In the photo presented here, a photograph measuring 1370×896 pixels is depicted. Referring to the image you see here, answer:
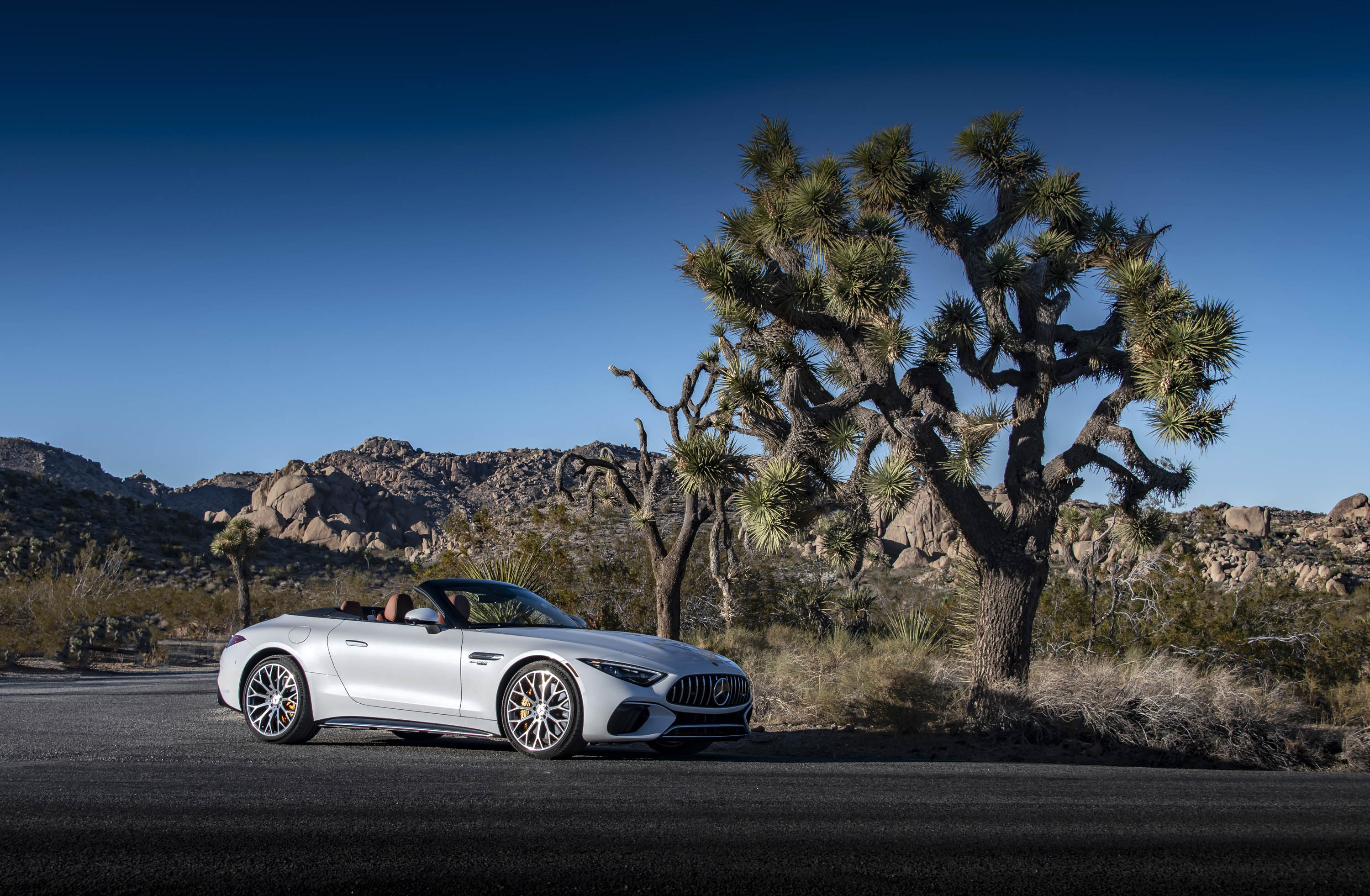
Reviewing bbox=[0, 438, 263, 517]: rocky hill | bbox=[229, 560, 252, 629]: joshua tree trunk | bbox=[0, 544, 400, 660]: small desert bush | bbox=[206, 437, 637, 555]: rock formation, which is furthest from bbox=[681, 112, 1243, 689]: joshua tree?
bbox=[0, 438, 263, 517]: rocky hill

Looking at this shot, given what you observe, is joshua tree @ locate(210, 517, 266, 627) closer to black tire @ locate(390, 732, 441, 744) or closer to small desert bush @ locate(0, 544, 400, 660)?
small desert bush @ locate(0, 544, 400, 660)

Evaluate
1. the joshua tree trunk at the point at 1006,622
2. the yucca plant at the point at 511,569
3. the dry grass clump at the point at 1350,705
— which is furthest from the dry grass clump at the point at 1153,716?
the yucca plant at the point at 511,569

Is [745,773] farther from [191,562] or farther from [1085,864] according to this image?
[191,562]

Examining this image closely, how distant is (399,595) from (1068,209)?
985 centimetres

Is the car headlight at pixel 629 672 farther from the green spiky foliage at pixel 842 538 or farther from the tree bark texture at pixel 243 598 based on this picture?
the tree bark texture at pixel 243 598

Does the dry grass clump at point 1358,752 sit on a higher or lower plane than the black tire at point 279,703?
lower

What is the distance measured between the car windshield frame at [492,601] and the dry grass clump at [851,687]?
3676 millimetres

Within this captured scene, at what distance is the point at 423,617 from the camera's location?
7.77 metres

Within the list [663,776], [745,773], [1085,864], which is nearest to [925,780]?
[745,773]

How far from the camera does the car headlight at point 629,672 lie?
23.1ft

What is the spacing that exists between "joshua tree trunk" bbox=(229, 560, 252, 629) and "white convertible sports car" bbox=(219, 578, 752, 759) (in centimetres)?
2376

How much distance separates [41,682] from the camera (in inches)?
619

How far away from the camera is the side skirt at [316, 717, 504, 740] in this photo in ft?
24.1

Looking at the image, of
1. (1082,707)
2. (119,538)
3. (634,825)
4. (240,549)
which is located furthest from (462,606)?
(119,538)
